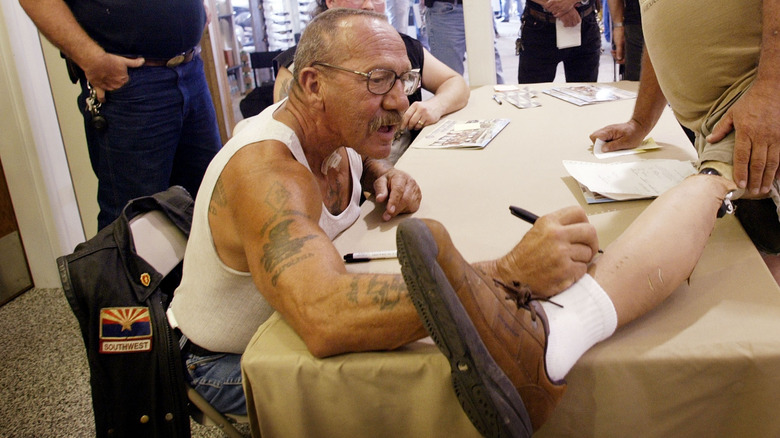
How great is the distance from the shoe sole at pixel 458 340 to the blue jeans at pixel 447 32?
290cm

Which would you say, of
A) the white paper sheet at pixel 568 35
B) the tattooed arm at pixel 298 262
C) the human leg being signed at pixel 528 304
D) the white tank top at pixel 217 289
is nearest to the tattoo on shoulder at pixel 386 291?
the tattooed arm at pixel 298 262

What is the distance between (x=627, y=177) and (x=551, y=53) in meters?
1.87

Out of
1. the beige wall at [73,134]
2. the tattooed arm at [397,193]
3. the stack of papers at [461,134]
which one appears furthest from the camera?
the beige wall at [73,134]

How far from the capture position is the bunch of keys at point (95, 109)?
1842 millimetres

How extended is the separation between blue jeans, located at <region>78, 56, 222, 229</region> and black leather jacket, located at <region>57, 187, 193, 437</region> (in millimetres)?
891

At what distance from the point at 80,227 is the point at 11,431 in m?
1.18

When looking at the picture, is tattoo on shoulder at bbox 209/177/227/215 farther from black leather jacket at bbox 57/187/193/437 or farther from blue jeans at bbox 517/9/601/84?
blue jeans at bbox 517/9/601/84

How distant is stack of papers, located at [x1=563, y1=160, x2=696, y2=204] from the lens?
125cm

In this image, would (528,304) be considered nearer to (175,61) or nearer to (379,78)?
(379,78)

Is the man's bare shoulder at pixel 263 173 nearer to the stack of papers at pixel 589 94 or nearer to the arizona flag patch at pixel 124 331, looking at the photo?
the arizona flag patch at pixel 124 331

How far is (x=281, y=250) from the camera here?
2.73ft

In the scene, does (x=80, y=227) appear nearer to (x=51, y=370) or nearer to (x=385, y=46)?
(x=51, y=370)

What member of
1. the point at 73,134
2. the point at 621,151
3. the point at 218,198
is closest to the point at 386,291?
the point at 218,198

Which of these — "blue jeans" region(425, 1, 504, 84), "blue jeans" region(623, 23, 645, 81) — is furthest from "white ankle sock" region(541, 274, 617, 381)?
"blue jeans" region(425, 1, 504, 84)
